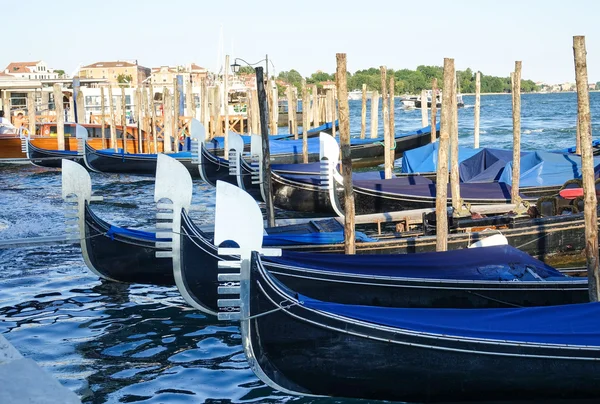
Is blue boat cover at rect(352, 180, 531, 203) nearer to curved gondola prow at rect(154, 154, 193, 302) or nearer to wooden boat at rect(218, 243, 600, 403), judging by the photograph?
curved gondola prow at rect(154, 154, 193, 302)

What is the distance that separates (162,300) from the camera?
8117 millimetres

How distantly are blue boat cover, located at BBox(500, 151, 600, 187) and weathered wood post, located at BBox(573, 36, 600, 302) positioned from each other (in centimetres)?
546

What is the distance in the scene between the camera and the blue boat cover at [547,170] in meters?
11.6

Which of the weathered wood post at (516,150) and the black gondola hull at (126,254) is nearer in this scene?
the black gondola hull at (126,254)

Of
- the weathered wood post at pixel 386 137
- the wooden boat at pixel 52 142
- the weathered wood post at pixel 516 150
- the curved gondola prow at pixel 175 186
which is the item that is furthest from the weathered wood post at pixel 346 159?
the wooden boat at pixel 52 142

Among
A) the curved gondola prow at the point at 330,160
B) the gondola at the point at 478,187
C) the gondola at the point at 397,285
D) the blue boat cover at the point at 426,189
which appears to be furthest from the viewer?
the gondola at the point at 478,187

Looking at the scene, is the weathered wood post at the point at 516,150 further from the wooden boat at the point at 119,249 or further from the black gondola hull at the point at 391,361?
the black gondola hull at the point at 391,361

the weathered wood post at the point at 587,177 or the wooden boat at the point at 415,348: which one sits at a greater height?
the weathered wood post at the point at 587,177

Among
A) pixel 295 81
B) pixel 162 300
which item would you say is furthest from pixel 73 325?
pixel 295 81

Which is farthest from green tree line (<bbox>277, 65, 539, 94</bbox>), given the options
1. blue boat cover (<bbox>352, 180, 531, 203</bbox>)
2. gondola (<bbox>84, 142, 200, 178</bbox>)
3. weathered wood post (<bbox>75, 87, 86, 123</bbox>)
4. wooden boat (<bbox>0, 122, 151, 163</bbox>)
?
blue boat cover (<bbox>352, 180, 531, 203</bbox>)

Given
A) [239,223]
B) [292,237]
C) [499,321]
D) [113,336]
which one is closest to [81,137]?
[292,237]

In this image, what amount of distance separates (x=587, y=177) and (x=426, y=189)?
5.62 meters

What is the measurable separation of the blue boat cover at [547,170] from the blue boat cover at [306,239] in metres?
4.25

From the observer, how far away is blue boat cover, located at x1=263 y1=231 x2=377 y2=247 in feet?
25.7
